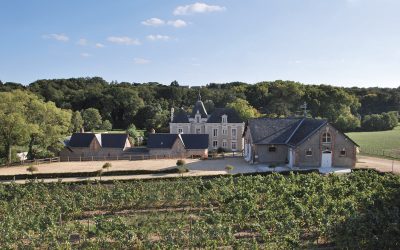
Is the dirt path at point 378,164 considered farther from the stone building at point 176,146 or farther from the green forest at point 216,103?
the green forest at point 216,103

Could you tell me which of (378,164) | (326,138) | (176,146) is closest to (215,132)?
(176,146)

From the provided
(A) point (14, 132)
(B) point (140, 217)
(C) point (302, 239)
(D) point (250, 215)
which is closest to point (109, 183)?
(B) point (140, 217)

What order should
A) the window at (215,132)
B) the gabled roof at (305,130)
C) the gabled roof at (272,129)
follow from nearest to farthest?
the gabled roof at (305,130), the gabled roof at (272,129), the window at (215,132)

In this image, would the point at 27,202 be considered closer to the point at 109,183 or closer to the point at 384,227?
the point at 109,183

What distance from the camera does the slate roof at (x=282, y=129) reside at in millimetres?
43344

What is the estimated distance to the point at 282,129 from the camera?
1829 inches

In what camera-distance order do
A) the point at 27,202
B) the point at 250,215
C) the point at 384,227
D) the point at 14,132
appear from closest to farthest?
the point at 384,227 → the point at 250,215 → the point at 27,202 → the point at 14,132

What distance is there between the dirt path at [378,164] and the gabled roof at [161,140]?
25.1 metres

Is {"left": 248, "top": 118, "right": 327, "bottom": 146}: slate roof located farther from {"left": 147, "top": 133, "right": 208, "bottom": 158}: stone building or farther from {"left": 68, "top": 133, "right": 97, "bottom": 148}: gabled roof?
{"left": 68, "top": 133, "right": 97, "bottom": 148}: gabled roof

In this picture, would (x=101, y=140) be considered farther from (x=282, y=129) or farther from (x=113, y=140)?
(x=282, y=129)

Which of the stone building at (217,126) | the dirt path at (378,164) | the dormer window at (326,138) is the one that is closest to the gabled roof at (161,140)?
the stone building at (217,126)

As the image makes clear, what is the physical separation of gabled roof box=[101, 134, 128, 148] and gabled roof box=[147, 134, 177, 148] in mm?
4294

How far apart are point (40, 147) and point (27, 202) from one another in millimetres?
28508

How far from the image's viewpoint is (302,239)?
752 inches
